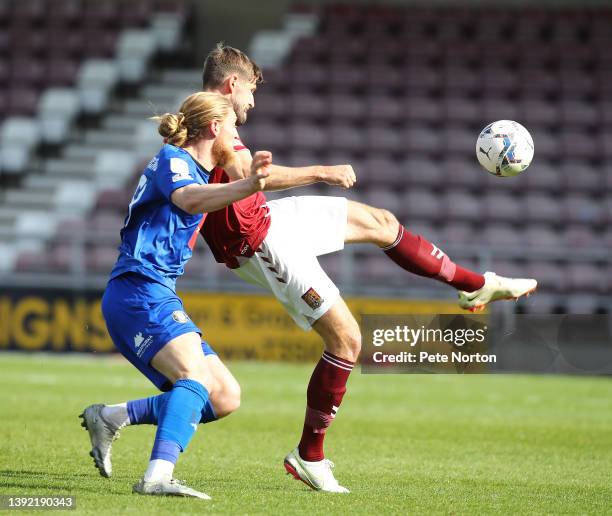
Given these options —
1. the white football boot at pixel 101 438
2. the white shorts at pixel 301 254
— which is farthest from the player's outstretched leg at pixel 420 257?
the white football boot at pixel 101 438

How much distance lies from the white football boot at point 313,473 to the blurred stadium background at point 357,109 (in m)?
9.86

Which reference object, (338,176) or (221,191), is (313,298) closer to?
(338,176)

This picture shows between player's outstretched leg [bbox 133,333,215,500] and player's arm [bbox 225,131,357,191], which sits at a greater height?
player's arm [bbox 225,131,357,191]

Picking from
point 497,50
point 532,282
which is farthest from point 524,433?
point 497,50

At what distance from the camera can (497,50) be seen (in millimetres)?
19531

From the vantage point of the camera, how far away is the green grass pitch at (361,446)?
5324mm

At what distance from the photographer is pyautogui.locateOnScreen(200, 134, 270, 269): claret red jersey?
223 inches

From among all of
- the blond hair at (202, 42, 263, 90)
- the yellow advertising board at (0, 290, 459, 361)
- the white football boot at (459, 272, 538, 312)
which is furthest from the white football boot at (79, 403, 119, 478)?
the yellow advertising board at (0, 290, 459, 361)

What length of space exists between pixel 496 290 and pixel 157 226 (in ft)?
6.40

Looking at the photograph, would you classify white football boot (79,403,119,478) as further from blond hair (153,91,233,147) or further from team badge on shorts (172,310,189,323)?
blond hair (153,91,233,147)

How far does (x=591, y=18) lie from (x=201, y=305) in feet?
31.4

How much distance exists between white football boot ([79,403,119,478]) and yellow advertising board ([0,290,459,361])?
28.8 ft

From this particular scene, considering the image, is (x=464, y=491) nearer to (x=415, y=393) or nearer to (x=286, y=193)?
(x=415, y=393)

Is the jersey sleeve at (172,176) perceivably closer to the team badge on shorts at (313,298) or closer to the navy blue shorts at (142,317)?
the navy blue shorts at (142,317)
